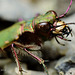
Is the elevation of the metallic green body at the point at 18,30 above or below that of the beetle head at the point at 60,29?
above

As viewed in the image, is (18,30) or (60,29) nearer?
(60,29)

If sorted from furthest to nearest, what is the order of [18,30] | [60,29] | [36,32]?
[18,30] → [36,32] → [60,29]

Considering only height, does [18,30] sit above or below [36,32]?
above

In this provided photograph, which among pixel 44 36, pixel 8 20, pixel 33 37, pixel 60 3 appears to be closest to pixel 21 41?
pixel 33 37

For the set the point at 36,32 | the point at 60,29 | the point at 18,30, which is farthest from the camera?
the point at 18,30

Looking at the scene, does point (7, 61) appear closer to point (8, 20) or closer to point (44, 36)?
point (44, 36)

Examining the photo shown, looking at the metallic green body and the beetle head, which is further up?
the metallic green body

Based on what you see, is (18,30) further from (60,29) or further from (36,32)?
(60,29)

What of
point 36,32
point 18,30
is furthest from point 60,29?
point 18,30
